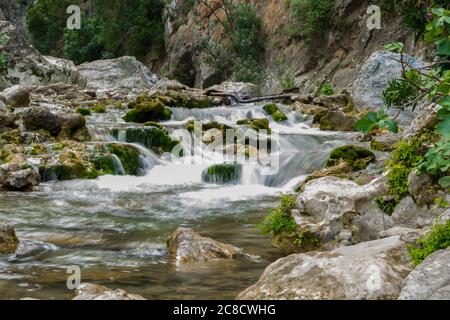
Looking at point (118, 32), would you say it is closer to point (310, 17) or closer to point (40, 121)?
point (310, 17)

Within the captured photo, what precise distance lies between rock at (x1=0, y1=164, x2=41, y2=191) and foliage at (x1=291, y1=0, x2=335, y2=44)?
72.2 feet

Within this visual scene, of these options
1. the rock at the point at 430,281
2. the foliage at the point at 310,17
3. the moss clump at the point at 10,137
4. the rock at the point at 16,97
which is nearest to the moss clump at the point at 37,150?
the moss clump at the point at 10,137

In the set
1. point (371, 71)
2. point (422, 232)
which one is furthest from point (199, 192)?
point (371, 71)

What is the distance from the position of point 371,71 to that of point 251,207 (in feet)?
38.2

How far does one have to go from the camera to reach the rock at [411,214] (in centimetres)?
563

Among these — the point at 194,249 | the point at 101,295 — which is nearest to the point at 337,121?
the point at 194,249

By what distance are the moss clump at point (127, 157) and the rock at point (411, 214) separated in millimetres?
8502

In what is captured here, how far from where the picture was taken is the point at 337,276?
156 inches

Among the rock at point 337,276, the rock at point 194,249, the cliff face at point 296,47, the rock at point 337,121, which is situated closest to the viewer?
the rock at point 337,276

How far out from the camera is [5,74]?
1059 inches

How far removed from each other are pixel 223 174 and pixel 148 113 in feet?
23.3

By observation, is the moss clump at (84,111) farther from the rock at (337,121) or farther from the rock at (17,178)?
the rock at (337,121)

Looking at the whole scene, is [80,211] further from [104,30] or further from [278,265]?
[104,30]
